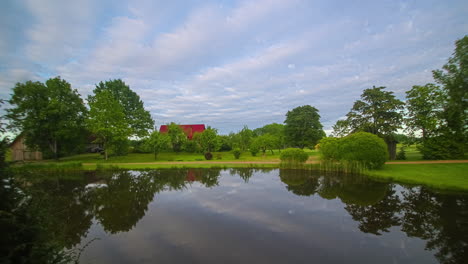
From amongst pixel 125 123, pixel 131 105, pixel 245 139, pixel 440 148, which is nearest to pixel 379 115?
pixel 440 148

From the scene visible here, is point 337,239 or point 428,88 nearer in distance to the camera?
point 337,239

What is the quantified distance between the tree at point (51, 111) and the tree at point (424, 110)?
48.1 metres

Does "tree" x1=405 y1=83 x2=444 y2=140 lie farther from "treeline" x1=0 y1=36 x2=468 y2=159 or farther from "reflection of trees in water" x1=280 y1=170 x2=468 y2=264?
"reflection of trees in water" x1=280 y1=170 x2=468 y2=264

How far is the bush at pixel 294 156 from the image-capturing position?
67.9ft

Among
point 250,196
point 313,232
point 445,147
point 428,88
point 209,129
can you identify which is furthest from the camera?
point 209,129

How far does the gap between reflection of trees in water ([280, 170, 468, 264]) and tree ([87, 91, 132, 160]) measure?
86.0 feet

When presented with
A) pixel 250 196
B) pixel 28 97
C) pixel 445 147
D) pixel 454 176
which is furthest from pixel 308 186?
pixel 28 97

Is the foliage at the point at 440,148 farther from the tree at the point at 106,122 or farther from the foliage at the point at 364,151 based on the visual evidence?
the tree at the point at 106,122

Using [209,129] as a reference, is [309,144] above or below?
below

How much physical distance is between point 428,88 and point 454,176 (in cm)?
1606

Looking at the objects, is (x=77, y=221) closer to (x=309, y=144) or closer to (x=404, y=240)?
(x=404, y=240)

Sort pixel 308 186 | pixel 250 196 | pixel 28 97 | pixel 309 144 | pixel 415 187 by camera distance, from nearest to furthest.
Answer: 1. pixel 250 196
2. pixel 415 187
3. pixel 308 186
4. pixel 28 97
5. pixel 309 144

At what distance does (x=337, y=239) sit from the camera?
5969 mm

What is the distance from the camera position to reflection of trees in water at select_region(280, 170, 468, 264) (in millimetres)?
5578
